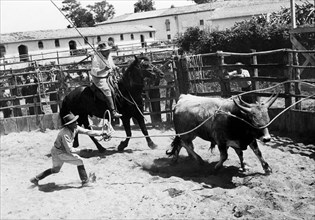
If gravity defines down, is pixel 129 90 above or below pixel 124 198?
above

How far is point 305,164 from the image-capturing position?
25.7 ft

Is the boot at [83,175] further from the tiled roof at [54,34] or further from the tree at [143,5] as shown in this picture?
the tree at [143,5]

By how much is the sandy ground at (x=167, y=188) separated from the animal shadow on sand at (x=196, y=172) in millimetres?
11

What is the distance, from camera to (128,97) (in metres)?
10.0

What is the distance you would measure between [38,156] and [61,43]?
50.1m

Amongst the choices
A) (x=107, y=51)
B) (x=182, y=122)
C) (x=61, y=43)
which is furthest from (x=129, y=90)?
(x=61, y=43)

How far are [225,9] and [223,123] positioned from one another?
4676 cm

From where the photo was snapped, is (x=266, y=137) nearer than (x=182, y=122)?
Yes

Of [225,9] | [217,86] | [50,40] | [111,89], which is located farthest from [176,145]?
[50,40]

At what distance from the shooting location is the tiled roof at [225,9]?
48.4 meters

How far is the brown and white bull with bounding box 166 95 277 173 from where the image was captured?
22.8 ft

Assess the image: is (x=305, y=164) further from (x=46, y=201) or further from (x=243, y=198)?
(x=46, y=201)

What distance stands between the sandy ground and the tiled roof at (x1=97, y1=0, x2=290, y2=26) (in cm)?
3213

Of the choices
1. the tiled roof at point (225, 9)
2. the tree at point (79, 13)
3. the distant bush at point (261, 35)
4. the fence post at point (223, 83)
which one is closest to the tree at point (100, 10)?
the tree at point (79, 13)
